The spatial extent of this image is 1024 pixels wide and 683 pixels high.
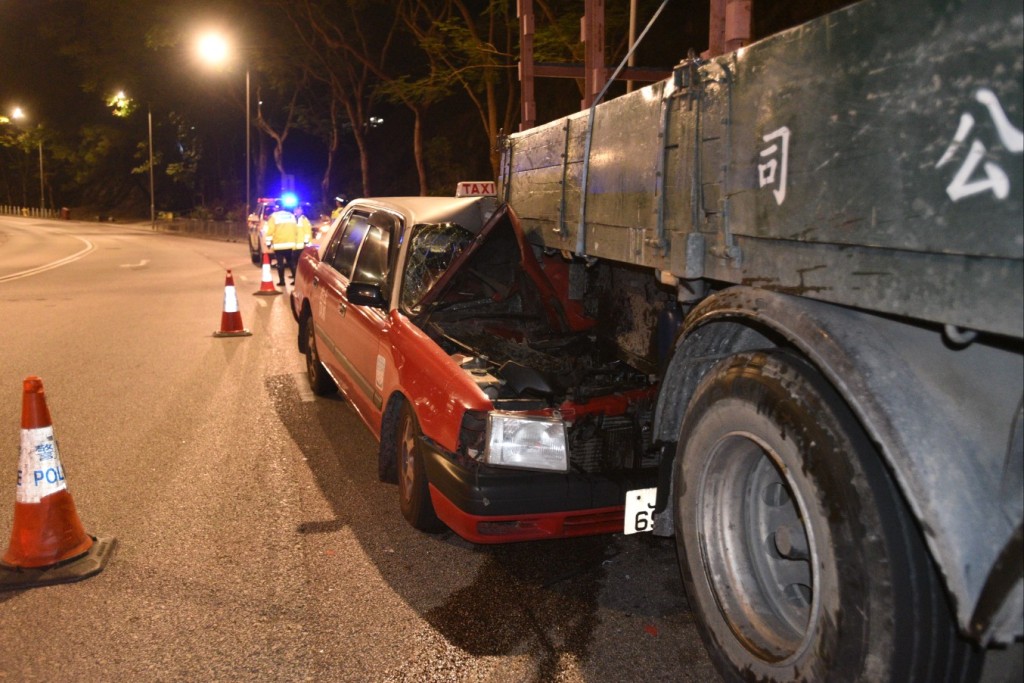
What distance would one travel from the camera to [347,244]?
23.9 feet

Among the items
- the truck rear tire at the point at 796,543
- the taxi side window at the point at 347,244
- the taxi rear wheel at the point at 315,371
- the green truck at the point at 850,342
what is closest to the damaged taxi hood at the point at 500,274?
the taxi side window at the point at 347,244

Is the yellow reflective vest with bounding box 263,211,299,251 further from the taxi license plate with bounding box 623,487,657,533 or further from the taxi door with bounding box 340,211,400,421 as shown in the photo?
the taxi license plate with bounding box 623,487,657,533

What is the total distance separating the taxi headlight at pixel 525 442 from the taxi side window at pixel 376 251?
2.12m

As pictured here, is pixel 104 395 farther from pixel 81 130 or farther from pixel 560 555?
pixel 81 130

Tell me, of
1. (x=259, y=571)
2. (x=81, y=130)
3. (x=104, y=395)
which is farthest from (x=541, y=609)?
(x=81, y=130)

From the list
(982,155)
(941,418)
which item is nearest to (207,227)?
(941,418)

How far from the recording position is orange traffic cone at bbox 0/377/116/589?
4.32 metres

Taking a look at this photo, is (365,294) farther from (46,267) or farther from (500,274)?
(46,267)

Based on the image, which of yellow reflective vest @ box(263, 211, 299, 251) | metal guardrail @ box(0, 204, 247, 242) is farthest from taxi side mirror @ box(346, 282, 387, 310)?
metal guardrail @ box(0, 204, 247, 242)

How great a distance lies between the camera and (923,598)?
2.36 m

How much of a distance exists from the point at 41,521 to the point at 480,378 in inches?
83.3

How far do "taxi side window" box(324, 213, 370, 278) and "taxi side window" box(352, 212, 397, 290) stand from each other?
15cm

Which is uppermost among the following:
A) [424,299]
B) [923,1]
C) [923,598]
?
[923,1]

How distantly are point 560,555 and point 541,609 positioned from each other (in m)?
0.64
